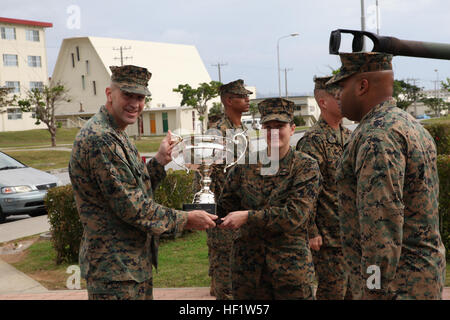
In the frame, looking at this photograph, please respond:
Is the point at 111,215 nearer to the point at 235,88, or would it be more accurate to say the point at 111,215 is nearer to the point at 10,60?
the point at 235,88

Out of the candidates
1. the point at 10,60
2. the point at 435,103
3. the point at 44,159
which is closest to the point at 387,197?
the point at 44,159

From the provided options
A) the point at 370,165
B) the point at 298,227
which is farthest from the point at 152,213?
the point at 370,165

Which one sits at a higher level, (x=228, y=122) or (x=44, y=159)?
(x=228, y=122)

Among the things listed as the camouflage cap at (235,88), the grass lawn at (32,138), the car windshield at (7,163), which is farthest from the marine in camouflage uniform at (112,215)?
the grass lawn at (32,138)

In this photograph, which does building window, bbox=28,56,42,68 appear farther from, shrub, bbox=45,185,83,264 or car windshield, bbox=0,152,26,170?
shrub, bbox=45,185,83,264

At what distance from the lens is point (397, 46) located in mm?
2510

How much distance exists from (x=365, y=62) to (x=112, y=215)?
5.62 feet

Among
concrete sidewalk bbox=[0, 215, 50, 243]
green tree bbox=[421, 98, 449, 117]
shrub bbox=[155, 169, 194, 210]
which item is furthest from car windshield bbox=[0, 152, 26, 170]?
green tree bbox=[421, 98, 449, 117]

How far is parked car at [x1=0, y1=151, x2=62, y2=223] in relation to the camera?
11.5 m

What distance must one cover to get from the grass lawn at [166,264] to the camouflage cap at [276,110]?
2.97 meters

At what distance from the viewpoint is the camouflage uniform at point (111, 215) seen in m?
3.21

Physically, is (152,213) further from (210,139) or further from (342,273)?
(342,273)

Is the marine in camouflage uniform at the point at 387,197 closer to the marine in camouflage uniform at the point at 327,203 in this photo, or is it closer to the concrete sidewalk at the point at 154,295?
the marine in camouflage uniform at the point at 327,203

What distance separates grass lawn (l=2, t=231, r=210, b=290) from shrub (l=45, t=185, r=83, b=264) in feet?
0.64
